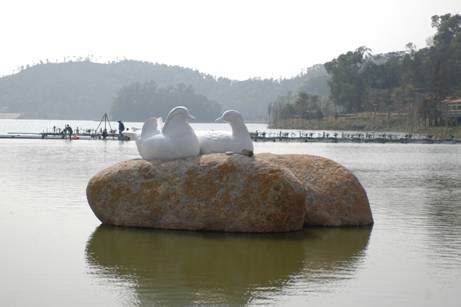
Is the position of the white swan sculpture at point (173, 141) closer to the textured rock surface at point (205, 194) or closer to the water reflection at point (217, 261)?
the textured rock surface at point (205, 194)

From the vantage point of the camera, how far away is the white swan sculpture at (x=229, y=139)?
14.5 m

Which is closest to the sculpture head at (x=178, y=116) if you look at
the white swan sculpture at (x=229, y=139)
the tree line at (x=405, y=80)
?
the white swan sculpture at (x=229, y=139)

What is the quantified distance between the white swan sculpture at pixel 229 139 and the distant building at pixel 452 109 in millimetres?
105142

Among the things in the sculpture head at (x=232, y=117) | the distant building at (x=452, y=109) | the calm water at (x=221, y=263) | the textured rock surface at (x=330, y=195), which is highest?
the distant building at (x=452, y=109)

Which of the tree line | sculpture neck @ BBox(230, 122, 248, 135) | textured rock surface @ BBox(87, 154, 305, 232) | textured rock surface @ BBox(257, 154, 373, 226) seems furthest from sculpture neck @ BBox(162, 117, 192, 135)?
the tree line

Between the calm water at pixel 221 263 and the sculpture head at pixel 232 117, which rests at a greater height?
the sculpture head at pixel 232 117

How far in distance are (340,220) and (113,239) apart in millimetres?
4695

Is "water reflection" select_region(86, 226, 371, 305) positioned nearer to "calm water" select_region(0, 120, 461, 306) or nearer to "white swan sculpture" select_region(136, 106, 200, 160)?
"calm water" select_region(0, 120, 461, 306)

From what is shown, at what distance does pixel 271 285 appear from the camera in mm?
9914

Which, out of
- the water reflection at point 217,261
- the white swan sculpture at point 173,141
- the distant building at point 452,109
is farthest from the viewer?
the distant building at point 452,109

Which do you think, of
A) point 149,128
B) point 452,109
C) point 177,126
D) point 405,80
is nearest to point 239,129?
point 177,126

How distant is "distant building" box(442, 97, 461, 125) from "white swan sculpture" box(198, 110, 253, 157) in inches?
4139

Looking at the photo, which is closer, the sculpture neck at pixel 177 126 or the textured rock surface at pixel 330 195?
the sculpture neck at pixel 177 126

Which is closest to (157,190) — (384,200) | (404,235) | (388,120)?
(404,235)
